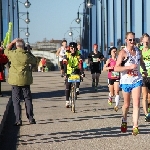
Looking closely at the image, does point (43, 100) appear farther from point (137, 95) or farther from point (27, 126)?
point (137, 95)

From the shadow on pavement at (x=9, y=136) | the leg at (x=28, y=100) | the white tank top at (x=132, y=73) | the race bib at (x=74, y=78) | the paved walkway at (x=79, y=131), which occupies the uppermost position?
the white tank top at (x=132, y=73)

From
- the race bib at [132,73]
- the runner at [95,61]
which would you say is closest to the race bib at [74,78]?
the race bib at [132,73]

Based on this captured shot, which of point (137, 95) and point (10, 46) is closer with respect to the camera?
point (137, 95)

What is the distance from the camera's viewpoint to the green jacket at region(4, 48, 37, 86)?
10.6 metres

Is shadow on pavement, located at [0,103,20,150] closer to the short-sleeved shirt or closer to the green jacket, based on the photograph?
the green jacket

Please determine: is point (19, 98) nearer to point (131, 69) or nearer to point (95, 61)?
point (131, 69)

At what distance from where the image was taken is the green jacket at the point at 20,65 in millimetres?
10625

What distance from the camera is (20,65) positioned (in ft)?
35.1

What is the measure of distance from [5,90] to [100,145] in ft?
38.0

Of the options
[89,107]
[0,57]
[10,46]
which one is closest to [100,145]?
[10,46]

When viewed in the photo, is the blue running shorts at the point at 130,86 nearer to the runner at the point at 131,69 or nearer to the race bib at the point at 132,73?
the runner at the point at 131,69

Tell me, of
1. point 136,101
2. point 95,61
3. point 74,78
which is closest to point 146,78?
point 136,101

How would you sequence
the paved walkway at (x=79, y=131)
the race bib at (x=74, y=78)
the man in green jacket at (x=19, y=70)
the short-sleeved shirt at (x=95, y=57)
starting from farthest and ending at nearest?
the short-sleeved shirt at (x=95, y=57) → the race bib at (x=74, y=78) → the man in green jacket at (x=19, y=70) → the paved walkway at (x=79, y=131)

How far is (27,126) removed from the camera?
10422mm
